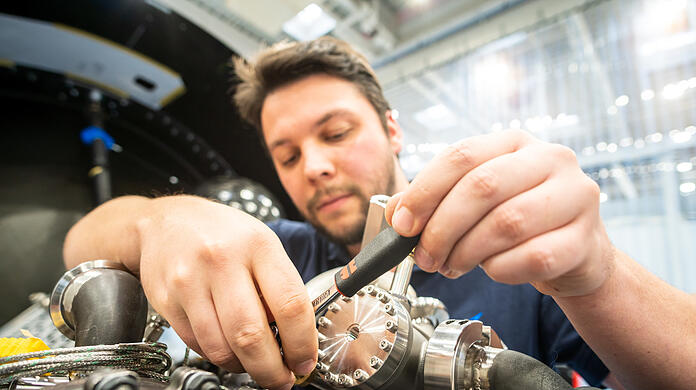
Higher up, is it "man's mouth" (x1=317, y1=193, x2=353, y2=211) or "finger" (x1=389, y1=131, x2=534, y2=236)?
"man's mouth" (x1=317, y1=193, x2=353, y2=211)

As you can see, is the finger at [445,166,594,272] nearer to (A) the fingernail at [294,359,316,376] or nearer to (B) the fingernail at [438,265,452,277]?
(B) the fingernail at [438,265,452,277]

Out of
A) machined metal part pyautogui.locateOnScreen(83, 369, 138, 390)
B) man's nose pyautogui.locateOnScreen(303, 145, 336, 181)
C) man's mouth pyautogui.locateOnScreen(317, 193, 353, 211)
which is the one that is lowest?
machined metal part pyautogui.locateOnScreen(83, 369, 138, 390)

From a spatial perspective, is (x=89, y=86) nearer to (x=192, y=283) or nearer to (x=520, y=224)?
(x=192, y=283)

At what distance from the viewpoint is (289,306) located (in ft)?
1.16

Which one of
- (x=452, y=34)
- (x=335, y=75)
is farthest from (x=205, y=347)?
(x=452, y=34)

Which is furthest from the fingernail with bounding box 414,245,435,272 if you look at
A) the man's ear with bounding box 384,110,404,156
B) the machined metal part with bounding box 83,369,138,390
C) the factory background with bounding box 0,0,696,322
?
the man's ear with bounding box 384,110,404,156

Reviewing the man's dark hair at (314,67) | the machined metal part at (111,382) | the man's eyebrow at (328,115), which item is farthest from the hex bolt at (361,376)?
the man's dark hair at (314,67)

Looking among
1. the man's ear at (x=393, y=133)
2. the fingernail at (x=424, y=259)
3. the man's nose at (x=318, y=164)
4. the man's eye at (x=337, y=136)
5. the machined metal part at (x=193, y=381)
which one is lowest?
the machined metal part at (x=193, y=381)

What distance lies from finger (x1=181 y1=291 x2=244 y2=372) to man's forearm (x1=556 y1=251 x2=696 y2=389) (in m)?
0.37

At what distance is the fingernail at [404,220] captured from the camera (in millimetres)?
340

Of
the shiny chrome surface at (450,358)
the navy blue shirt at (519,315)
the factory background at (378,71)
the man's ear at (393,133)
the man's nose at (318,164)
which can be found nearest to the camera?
the shiny chrome surface at (450,358)

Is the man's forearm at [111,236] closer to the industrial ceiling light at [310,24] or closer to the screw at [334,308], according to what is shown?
the screw at [334,308]

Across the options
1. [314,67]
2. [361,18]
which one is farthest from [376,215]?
[361,18]

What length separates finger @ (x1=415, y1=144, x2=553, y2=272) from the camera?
0.31 metres
